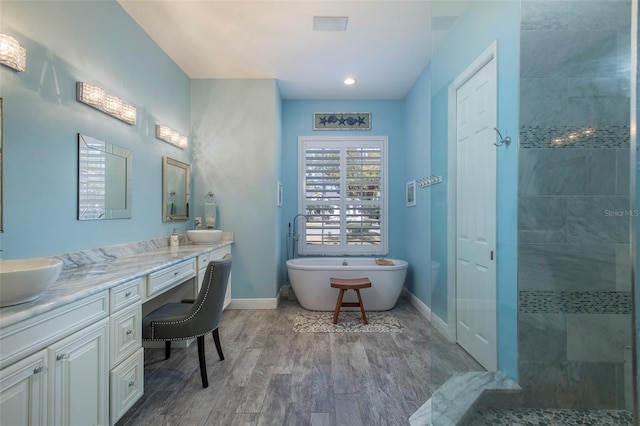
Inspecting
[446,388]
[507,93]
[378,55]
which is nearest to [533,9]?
[507,93]

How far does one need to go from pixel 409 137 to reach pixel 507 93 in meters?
2.45

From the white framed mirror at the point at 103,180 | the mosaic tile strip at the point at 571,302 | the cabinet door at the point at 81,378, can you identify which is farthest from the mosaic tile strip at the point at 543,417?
the white framed mirror at the point at 103,180

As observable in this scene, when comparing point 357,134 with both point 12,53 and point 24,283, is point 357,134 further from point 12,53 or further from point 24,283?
point 24,283

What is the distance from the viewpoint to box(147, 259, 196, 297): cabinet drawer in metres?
2.00

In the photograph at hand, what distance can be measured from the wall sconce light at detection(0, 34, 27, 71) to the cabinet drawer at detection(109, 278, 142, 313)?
125cm

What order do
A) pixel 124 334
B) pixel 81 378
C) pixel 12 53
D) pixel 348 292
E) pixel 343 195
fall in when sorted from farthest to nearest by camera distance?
pixel 343 195, pixel 348 292, pixel 124 334, pixel 12 53, pixel 81 378

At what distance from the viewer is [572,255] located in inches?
71.7

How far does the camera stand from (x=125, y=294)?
1.70 meters

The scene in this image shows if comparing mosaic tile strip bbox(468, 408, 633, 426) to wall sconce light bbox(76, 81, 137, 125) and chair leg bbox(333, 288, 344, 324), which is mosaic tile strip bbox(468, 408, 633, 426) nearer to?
chair leg bbox(333, 288, 344, 324)

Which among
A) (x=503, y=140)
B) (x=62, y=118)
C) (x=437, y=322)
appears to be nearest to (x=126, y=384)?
(x=62, y=118)

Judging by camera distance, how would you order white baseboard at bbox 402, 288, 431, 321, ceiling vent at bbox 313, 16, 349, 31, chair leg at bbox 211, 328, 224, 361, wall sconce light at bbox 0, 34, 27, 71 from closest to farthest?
wall sconce light at bbox 0, 34, 27, 71 → chair leg at bbox 211, 328, 224, 361 → ceiling vent at bbox 313, 16, 349, 31 → white baseboard at bbox 402, 288, 431, 321

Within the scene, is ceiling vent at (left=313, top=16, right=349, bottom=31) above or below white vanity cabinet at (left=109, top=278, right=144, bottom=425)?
above

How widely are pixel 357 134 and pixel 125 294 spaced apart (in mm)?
3800

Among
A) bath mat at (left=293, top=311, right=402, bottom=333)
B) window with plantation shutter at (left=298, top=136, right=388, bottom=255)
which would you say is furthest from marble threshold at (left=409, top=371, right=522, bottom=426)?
window with plantation shutter at (left=298, top=136, right=388, bottom=255)
